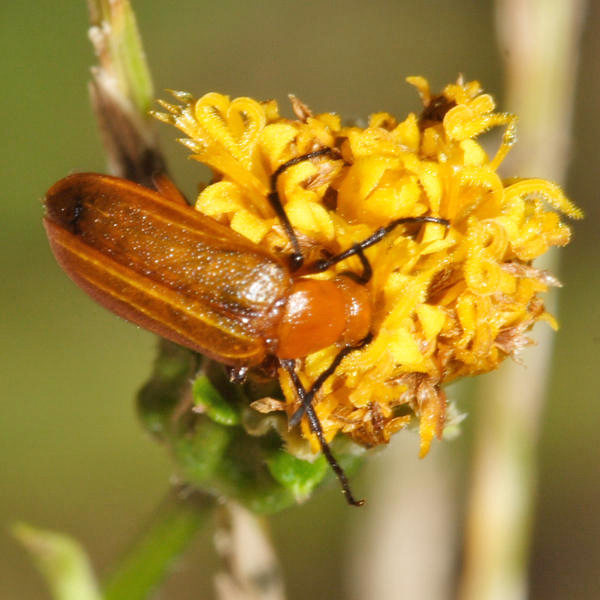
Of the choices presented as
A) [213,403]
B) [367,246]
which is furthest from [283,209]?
[213,403]

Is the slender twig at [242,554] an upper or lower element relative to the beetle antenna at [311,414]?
lower

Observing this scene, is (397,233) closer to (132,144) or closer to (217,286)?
(217,286)

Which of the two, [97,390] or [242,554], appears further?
[97,390]

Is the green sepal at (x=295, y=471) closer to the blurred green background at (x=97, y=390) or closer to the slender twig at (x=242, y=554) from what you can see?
the slender twig at (x=242, y=554)

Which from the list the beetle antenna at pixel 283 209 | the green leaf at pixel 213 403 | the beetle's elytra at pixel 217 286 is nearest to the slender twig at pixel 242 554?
the green leaf at pixel 213 403

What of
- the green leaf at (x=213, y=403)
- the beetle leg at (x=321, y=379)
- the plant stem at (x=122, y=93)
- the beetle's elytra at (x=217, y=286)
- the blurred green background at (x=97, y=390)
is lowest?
the blurred green background at (x=97, y=390)

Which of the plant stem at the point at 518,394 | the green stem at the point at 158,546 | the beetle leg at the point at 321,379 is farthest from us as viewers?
the plant stem at the point at 518,394

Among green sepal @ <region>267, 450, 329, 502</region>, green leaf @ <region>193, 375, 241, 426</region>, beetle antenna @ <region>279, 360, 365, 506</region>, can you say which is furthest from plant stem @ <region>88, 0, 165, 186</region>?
green sepal @ <region>267, 450, 329, 502</region>

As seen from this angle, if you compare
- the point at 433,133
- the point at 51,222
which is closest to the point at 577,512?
the point at 433,133
